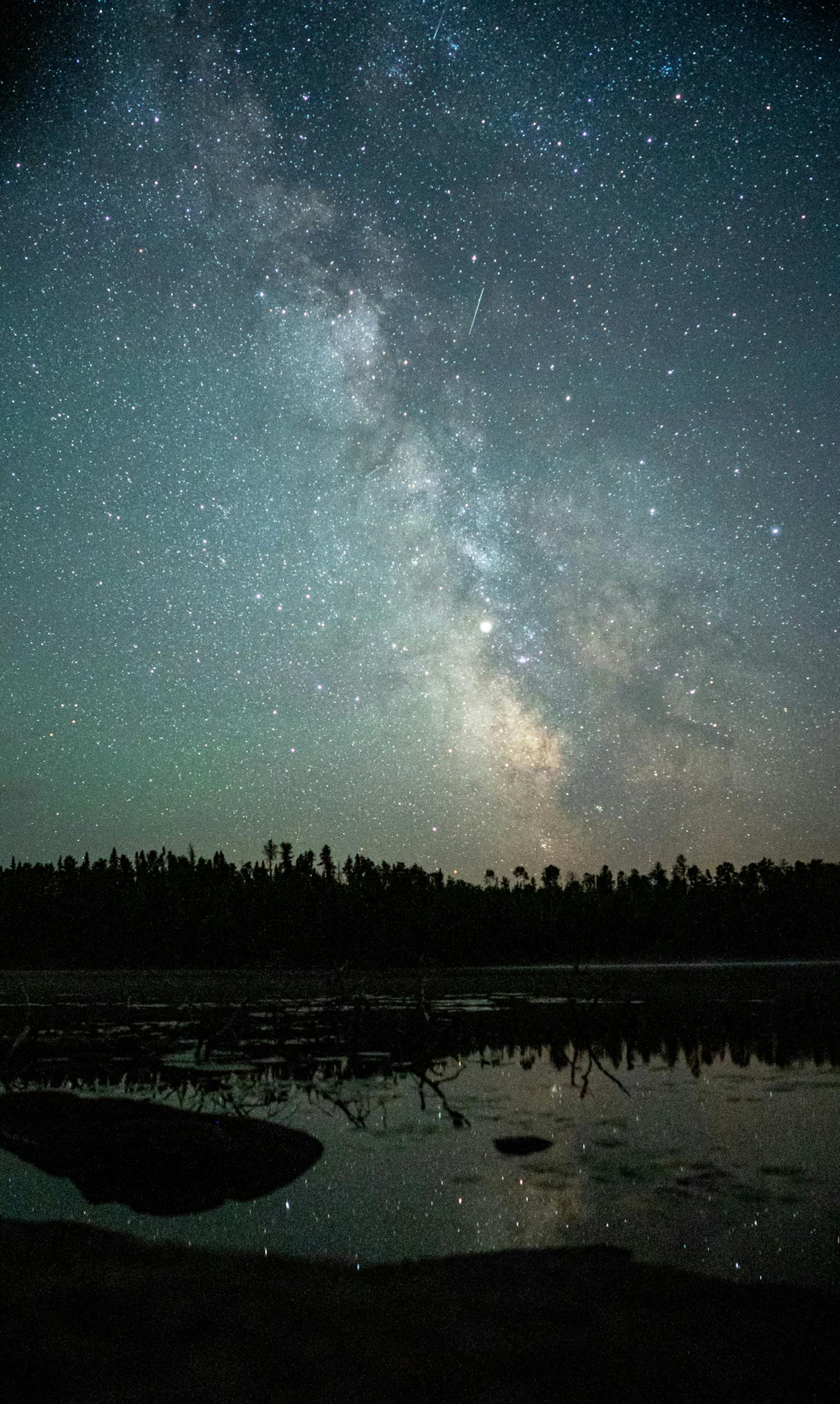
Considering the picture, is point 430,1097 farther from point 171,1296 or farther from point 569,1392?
point 569,1392

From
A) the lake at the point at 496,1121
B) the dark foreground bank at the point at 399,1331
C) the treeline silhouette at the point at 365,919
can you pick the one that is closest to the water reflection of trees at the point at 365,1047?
the lake at the point at 496,1121

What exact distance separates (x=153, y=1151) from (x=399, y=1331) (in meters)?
5.41

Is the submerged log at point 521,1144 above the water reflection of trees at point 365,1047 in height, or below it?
above

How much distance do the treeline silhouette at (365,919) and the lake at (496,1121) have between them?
72728 mm

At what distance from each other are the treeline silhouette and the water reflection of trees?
222ft

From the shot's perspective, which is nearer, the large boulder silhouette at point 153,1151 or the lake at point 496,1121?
the lake at point 496,1121

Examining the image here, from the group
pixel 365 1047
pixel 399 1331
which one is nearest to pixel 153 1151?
pixel 399 1331

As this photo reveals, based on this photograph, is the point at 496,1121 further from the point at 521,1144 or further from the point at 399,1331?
the point at 399,1331

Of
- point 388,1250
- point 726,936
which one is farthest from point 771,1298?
point 726,936

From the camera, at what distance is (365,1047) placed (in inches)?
868

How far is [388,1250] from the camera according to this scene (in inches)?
316

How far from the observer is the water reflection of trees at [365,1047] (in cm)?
1602

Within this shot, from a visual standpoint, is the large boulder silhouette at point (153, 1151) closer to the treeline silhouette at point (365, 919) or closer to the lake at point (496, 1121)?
the lake at point (496, 1121)

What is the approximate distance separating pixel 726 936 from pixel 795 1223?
12844 cm
